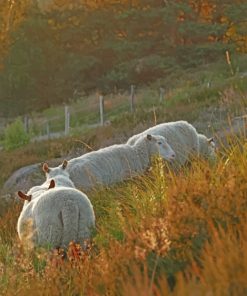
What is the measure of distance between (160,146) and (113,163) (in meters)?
1.01

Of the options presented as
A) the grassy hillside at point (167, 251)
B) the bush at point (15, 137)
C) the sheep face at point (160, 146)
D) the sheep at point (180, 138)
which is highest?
the grassy hillside at point (167, 251)

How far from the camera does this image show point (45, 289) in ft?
17.2

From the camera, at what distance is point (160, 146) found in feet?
41.0

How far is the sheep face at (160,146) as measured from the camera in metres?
12.3

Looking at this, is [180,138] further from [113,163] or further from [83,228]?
[83,228]

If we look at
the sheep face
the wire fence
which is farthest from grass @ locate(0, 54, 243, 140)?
the sheep face

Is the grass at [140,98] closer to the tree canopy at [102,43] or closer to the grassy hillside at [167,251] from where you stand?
the tree canopy at [102,43]

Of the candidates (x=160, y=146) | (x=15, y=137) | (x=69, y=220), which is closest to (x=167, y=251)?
(x=69, y=220)

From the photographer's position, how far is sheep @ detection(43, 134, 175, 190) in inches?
459

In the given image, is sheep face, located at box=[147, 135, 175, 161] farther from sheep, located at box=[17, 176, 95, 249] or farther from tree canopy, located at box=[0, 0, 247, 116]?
tree canopy, located at box=[0, 0, 247, 116]

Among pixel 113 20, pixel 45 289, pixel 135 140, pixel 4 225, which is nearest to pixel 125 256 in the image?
pixel 45 289

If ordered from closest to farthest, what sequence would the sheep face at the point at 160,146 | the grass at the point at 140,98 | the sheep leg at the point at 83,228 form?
the sheep leg at the point at 83,228
the sheep face at the point at 160,146
the grass at the point at 140,98

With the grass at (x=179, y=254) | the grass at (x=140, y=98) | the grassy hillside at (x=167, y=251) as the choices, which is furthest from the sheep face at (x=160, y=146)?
the grass at (x=140, y=98)

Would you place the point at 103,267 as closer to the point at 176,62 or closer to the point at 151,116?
the point at 151,116
